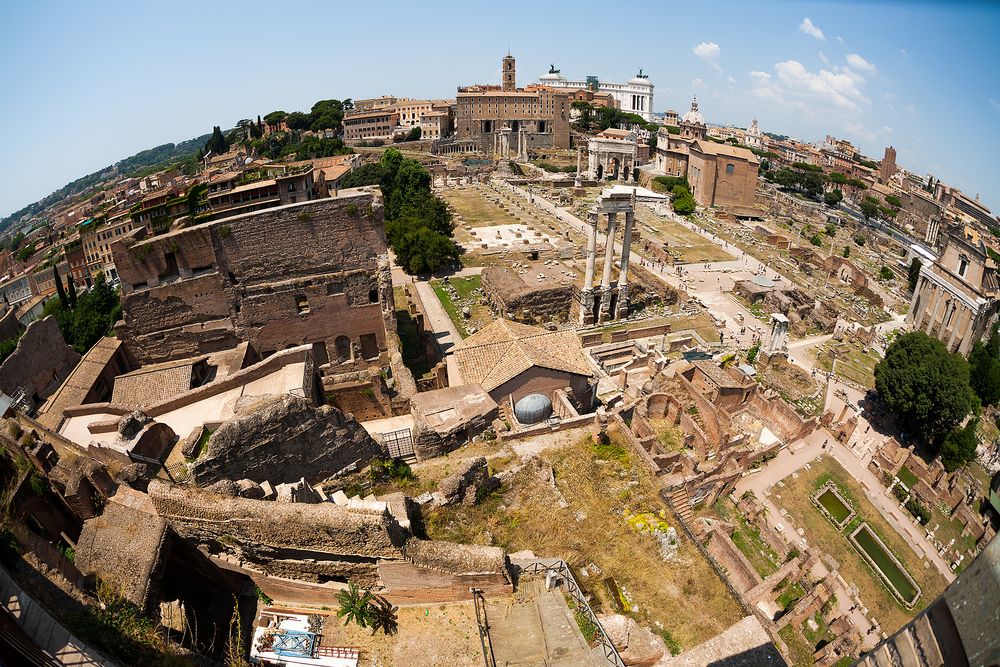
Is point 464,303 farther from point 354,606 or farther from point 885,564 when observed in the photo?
point 354,606

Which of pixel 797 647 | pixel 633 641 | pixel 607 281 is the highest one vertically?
pixel 607 281

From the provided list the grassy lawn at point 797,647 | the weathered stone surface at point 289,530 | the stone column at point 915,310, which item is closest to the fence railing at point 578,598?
the weathered stone surface at point 289,530

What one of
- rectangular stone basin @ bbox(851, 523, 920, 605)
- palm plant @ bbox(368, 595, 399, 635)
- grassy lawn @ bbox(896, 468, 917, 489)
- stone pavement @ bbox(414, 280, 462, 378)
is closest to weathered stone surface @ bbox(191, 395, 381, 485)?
palm plant @ bbox(368, 595, 399, 635)

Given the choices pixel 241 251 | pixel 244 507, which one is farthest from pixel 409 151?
pixel 244 507

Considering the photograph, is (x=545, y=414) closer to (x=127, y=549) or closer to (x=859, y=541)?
(x=127, y=549)

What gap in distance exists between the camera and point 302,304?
27.2 metres

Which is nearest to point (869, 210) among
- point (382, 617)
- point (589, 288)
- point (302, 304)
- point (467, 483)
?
point (589, 288)

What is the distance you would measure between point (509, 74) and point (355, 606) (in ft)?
497

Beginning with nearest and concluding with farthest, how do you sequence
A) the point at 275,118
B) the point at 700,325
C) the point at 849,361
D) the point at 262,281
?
1. the point at 262,281
2. the point at 849,361
3. the point at 700,325
4. the point at 275,118

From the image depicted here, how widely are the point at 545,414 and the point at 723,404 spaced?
1278 centimetres

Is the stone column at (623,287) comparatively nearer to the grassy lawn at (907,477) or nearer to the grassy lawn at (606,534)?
the grassy lawn at (907,477)

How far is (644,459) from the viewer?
64.7 ft

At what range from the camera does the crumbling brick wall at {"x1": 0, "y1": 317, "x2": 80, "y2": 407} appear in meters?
25.0

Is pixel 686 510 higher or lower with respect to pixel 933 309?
higher
